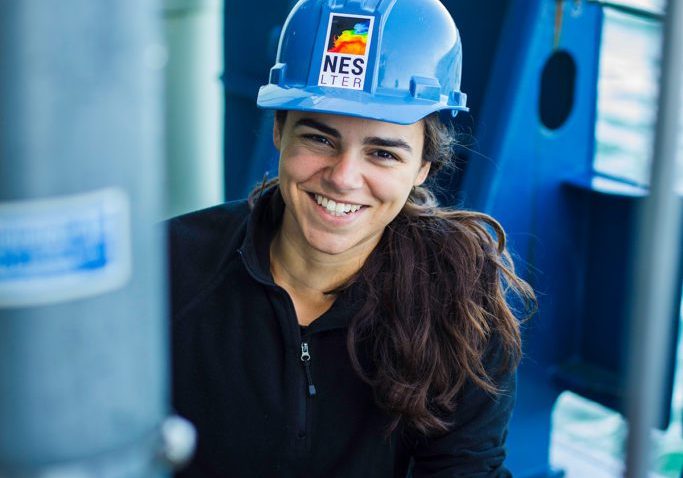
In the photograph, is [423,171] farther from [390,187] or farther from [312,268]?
[312,268]

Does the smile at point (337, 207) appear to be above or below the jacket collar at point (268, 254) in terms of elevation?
above

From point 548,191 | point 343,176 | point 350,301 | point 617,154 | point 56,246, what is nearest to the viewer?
point 56,246

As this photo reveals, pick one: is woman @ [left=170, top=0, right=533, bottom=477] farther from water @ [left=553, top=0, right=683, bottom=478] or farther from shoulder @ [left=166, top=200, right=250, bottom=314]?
water @ [left=553, top=0, right=683, bottom=478]

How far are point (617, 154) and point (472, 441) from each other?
2.56m

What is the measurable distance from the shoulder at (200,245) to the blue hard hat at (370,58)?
28 centimetres

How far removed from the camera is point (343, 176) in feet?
5.70

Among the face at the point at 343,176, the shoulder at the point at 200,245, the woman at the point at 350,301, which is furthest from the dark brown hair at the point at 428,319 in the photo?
the shoulder at the point at 200,245

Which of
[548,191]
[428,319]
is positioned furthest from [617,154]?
[428,319]

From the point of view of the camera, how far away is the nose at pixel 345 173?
173cm

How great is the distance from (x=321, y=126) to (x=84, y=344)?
1313 mm

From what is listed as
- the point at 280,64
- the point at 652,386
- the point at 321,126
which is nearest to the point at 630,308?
the point at 652,386

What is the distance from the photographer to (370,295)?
184 centimetres

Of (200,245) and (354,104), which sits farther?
(200,245)

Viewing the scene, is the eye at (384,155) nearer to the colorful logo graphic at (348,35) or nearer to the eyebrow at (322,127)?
the eyebrow at (322,127)
